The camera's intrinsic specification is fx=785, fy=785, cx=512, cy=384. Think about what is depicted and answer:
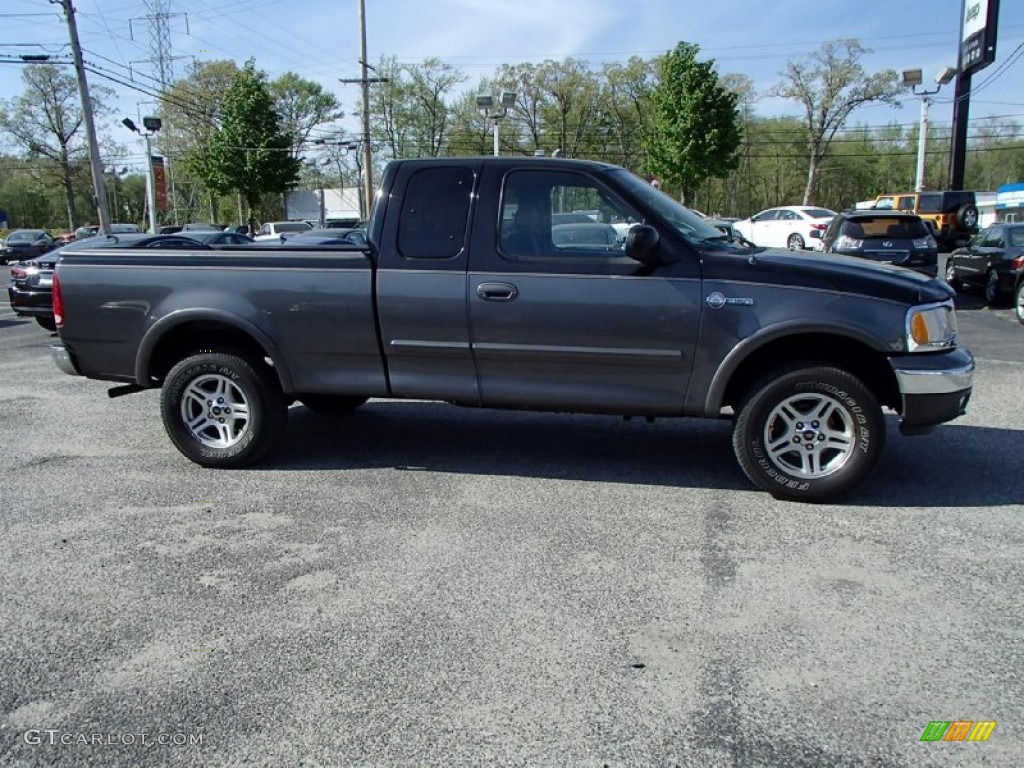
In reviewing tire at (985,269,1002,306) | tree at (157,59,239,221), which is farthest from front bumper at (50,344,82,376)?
tree at (157,59,239,221)

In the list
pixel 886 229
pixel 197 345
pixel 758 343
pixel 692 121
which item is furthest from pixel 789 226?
pixel 197 345

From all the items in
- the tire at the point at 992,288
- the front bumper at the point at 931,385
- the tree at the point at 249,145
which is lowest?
the tire at the point at 992,288

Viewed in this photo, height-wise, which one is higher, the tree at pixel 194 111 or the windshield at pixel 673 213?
the tree at pixel 194 111

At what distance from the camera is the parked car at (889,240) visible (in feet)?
46.6

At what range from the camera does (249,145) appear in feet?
136

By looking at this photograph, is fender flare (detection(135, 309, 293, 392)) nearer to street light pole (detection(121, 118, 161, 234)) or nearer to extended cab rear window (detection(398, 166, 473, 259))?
extended cab rear window (detection(398, 166, 473, 259))

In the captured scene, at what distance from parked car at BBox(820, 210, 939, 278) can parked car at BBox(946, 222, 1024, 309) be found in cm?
112

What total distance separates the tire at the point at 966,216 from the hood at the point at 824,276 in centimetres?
2632

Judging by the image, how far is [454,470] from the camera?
538cm

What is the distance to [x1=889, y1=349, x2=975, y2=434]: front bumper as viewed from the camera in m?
4.36

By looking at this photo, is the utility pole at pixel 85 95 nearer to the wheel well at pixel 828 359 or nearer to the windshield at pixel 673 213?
the windshield at pixel 673 213

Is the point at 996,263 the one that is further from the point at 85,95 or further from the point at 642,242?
the point at 85,95

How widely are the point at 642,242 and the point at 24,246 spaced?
44.6 metres

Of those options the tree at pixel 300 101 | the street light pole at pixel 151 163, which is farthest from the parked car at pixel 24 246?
the tree at pixel 300 101
